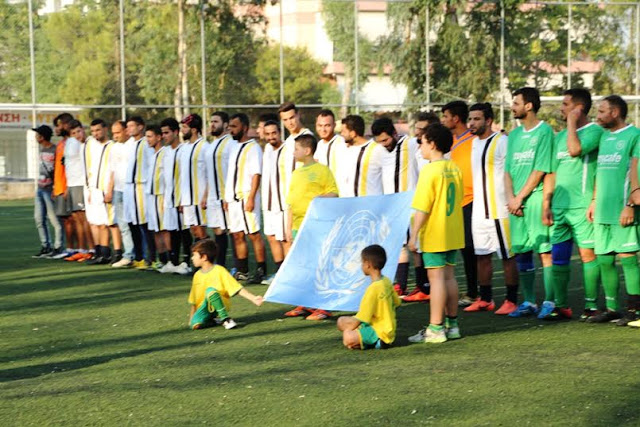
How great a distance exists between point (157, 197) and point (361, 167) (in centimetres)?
367

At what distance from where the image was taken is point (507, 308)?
9.41 meters

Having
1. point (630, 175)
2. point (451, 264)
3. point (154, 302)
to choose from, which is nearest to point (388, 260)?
point (451, 264)

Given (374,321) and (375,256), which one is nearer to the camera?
(374,321)

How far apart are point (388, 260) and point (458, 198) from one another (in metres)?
0.84

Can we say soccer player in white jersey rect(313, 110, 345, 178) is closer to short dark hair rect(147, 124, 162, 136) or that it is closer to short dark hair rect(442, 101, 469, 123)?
short dark hair rect(442, 101, 469, 123)

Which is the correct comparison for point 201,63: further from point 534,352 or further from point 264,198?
point 534,352

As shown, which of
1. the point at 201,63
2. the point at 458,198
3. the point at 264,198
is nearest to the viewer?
the point at 458,198

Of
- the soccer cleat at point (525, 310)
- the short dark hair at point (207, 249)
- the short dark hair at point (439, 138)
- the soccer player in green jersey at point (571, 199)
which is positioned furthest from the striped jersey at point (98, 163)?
the short dark hair at point (439, 138)

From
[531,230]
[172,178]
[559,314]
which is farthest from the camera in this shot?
[172,178]

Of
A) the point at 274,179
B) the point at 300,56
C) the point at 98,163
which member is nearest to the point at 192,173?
the point at 274,179

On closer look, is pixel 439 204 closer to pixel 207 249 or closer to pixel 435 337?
pixel 435 337

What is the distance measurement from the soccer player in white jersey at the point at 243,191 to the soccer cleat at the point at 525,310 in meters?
3.51

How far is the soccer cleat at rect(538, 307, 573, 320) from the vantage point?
A: 895 cm

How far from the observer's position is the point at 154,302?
1041cm
